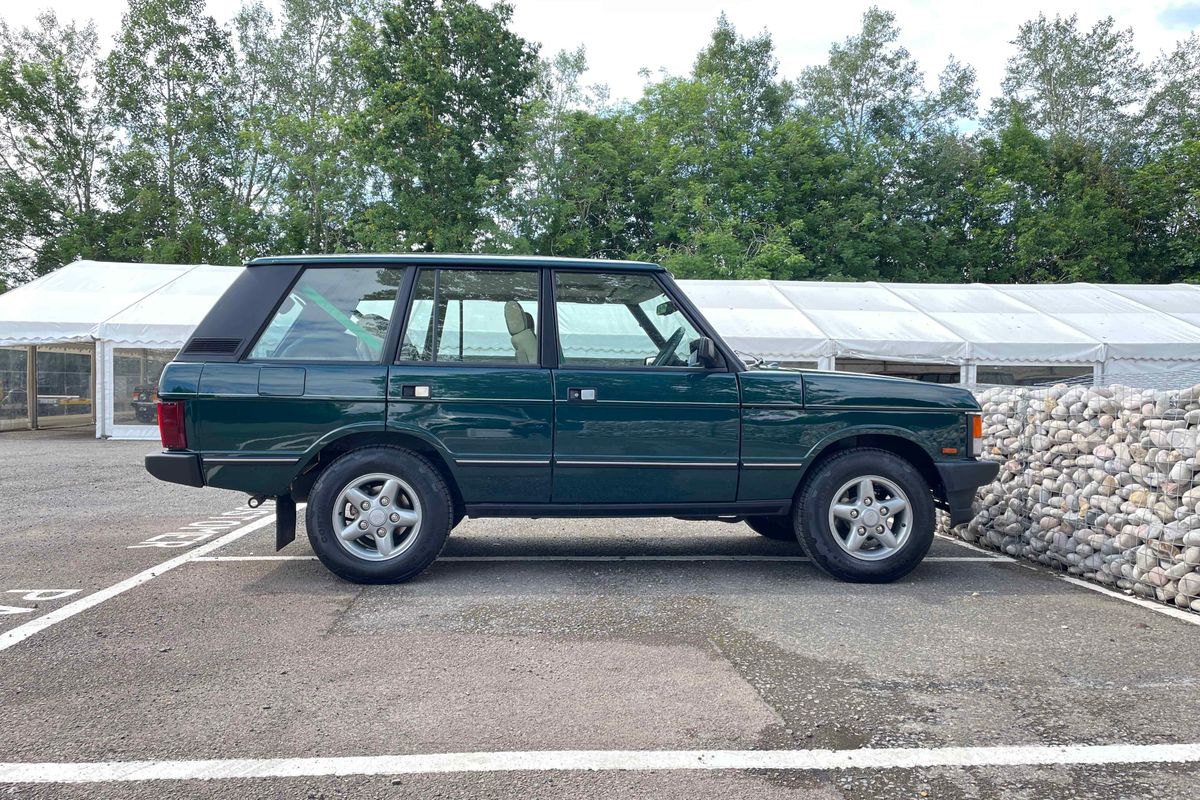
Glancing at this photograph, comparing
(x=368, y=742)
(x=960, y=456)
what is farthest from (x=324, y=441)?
(x=960, y=456)

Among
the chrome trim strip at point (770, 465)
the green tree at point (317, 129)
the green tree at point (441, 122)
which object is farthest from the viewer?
the green tree at point (317, 129)

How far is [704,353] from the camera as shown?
4746 millimetres

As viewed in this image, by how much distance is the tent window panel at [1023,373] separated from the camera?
16.5m

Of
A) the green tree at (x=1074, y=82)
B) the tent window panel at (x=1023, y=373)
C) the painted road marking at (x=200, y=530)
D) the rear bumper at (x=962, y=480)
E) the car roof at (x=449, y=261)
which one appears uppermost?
the green tree at (x=1074, y=82)

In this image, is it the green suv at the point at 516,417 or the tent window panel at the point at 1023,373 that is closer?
the green suv at the point at 516,417

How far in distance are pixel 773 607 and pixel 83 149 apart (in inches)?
1649

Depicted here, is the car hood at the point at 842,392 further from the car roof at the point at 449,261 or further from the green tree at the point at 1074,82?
the green tree at the point at 1074,82

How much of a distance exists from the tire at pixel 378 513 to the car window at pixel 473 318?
0.65 meters

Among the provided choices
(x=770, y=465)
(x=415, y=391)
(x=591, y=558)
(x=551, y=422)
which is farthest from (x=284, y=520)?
(x=770, y=465)

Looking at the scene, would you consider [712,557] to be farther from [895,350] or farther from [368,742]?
[895,350]

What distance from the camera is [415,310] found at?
189 inches

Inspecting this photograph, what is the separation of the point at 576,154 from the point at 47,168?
79.5ft

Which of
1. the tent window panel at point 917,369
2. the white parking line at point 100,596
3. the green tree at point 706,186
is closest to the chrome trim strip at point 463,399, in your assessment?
the white parking line at point 100,596

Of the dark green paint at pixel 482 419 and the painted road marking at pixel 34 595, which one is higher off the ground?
the dark green paint at pixel 482 419
